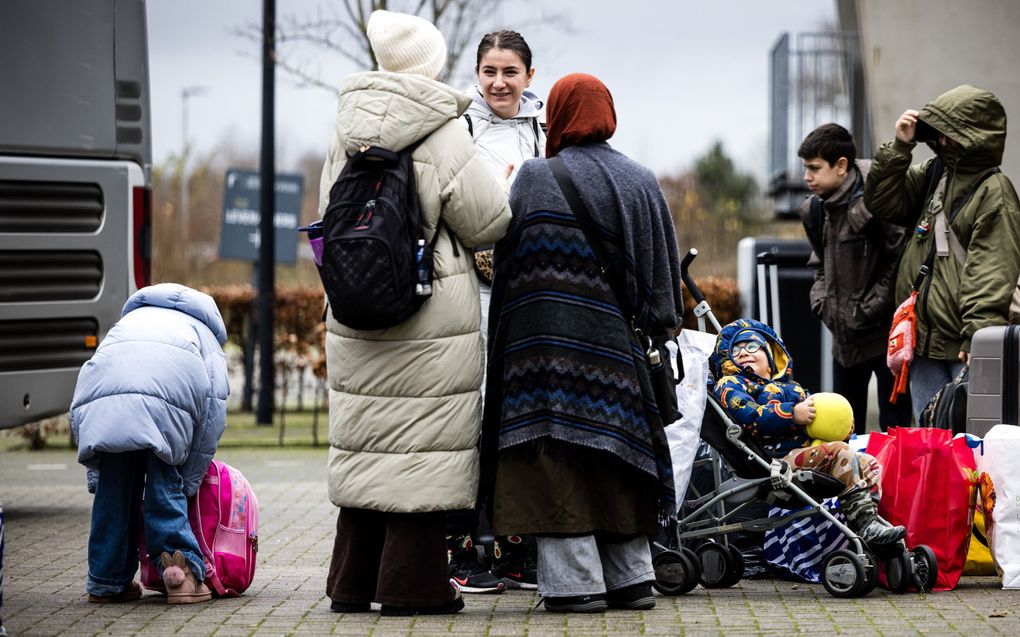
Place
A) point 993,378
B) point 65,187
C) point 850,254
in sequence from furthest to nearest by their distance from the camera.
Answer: point 65,187
point 850,254
point 993,378

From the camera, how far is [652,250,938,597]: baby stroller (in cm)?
618

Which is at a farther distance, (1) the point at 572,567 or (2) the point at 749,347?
(2) the point at 749,347

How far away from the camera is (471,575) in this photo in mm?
6496

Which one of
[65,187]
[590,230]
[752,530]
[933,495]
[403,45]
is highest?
[403,45]

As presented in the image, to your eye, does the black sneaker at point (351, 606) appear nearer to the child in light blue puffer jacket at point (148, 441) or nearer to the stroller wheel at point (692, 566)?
the child in light blue puffer jacket at point (148, 441)

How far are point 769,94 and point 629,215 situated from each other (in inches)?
502

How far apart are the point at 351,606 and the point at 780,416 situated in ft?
6.23

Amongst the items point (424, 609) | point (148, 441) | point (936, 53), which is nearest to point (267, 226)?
point (936, 53)

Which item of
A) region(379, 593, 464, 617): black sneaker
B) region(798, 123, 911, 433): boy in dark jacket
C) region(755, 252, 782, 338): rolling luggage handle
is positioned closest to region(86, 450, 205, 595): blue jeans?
region(379, 593, 464, 617): black sneaker

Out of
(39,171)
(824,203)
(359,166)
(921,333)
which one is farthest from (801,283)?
(359,166)

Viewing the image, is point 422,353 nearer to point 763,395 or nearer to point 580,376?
point 580,376

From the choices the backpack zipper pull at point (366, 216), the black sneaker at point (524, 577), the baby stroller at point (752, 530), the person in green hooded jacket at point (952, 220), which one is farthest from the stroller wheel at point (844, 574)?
the backpack zipper pull at point (366, 216)

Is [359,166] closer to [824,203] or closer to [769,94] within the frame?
[824,203]

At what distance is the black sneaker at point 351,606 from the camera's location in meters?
5.87
